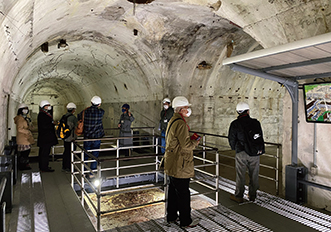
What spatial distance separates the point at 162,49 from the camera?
8.48m

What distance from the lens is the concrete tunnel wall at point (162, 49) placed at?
4.42 metres

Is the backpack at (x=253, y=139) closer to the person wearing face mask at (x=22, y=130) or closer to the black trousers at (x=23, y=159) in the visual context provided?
the person wearing face mask at (x=22, y=130)

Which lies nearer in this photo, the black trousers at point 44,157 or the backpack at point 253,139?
the backpack at point 253,139

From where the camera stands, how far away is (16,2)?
291 cm

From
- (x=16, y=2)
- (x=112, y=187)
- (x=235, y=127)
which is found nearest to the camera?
(x=16, y=2)

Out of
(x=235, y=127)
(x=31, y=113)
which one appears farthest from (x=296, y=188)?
(x=31, y=113)

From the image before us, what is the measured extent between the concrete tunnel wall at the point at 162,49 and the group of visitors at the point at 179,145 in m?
0.84

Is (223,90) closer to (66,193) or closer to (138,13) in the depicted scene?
(138,13)

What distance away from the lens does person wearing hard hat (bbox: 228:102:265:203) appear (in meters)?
4.41

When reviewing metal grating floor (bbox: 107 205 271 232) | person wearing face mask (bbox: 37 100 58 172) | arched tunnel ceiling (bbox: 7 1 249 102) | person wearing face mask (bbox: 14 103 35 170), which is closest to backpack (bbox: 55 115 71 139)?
person wearing face mask (bbox: 37 100 58 172)

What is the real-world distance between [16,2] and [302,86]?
15.3 feet

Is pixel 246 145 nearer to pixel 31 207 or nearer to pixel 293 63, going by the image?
pixel 293 63

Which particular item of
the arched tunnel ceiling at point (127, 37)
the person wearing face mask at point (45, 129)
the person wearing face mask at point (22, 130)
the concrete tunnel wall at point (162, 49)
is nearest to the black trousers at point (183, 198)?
the concrete tunnel wall at point (162, 49)

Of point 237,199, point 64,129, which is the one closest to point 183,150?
point 237,199
